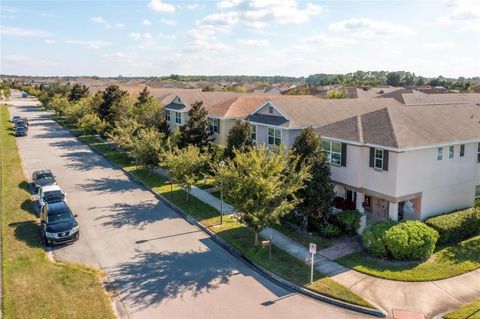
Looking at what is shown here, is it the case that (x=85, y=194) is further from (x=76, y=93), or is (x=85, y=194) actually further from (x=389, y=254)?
(x=76, y=93)

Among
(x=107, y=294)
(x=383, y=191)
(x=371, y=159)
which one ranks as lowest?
(x=107, y=294)

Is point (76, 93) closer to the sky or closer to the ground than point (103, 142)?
closer to the sky

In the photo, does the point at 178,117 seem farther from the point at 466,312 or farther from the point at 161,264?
the point at 466,312

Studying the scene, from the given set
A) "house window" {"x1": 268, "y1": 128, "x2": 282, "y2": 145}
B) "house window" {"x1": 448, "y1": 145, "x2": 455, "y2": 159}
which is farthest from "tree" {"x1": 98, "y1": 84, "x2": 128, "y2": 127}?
"house window" {"x1": 448, "y1": 145, "x2": 455, "y2": 159}

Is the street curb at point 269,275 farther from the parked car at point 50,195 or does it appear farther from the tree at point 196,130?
the tree at point 196,130

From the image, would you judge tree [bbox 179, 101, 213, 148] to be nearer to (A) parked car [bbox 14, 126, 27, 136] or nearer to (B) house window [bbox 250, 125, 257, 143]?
(B) house window [bbox 250, 125, 257, 143]

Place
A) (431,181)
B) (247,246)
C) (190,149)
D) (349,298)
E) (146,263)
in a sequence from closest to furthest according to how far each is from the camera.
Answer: (349,298)
(146,263)
(247,246)
(431,181)
(190,149)

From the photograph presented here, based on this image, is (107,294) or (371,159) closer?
(107,294)

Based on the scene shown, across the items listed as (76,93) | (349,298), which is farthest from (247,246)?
(76,93)
